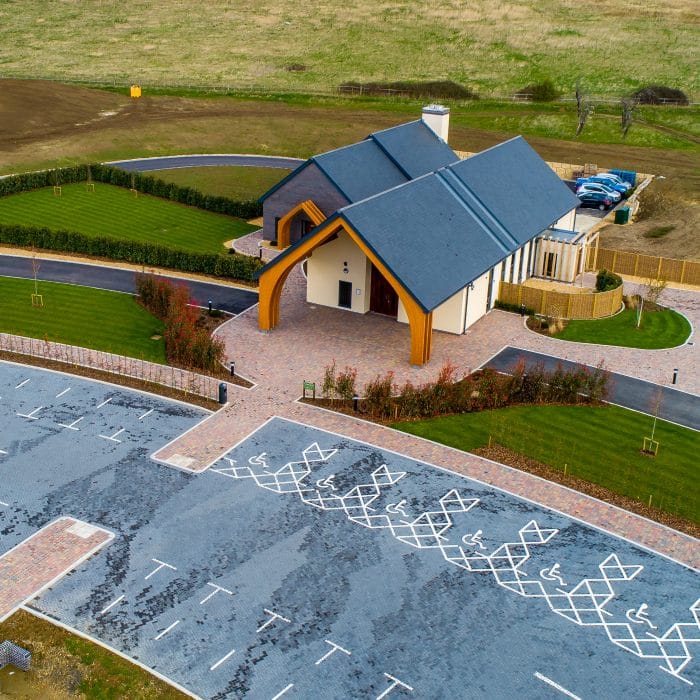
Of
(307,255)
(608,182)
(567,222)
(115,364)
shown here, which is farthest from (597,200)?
(115,364)

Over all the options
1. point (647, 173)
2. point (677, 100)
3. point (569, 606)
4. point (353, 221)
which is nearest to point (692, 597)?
point (569, 606)

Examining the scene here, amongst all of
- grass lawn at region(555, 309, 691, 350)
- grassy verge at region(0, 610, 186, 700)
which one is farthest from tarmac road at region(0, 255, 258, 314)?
grassy verge at region(0, 610, 186, 700)

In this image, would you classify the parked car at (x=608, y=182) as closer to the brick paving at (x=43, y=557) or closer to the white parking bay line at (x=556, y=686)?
the brick paving at (x=43, y=557)

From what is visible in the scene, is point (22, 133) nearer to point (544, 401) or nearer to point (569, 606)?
point (544, 401)

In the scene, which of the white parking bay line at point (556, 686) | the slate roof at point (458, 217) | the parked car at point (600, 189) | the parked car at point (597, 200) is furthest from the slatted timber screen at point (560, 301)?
the white parking bay line at point (556, 686)

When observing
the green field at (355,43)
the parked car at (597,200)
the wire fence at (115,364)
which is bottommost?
the wire fence at (115,364)

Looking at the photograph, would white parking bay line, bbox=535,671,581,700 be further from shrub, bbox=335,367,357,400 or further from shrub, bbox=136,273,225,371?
shrub, bbox=136,273,225,371

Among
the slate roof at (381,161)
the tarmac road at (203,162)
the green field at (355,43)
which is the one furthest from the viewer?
the green field at (355,43)

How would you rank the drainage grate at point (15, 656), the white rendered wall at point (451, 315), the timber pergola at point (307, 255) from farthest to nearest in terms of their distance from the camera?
the white rendered wall at point (451, 315)
the timber pergola at point (307, 255)
the drainage grate at point (15, 656)
